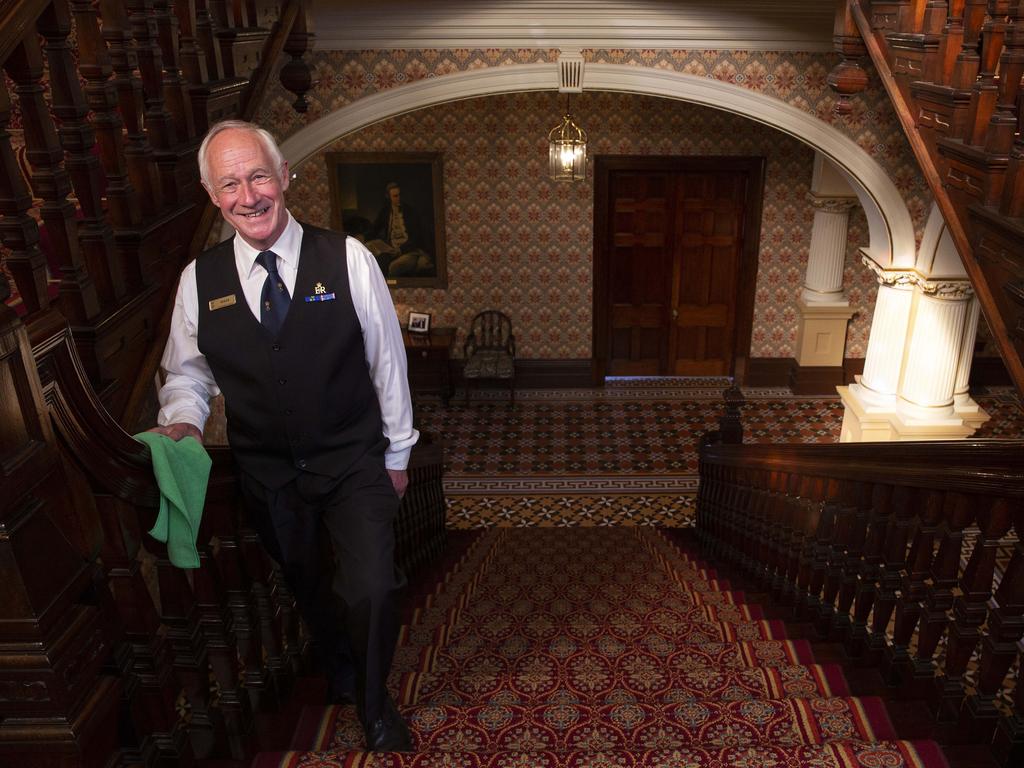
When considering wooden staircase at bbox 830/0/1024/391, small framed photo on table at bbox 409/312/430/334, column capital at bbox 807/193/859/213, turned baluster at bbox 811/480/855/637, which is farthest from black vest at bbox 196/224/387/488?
column capital at bbox 807/193/859/213

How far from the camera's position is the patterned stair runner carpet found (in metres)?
2.08

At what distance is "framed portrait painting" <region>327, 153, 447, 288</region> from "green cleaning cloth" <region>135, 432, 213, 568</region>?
341 inches

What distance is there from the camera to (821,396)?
11.0 m

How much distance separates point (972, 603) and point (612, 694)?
3.67 ft

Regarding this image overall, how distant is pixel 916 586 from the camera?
2.67 metres

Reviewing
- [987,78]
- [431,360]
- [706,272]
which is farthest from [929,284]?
[431,360]

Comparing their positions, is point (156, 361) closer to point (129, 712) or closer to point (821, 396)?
point (129, 712)

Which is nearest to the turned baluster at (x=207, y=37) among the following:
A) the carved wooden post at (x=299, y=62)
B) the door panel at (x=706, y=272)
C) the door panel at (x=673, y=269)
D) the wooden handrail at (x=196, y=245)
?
the wooden handrail at (x=196, y=245)

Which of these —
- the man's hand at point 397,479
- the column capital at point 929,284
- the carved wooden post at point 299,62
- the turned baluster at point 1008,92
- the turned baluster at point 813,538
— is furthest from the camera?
the column capital at point 929,284

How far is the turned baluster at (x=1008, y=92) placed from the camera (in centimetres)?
342

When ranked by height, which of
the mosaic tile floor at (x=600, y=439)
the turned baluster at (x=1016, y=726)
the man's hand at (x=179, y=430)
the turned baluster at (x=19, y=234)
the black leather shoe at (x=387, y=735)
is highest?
the turned baluster at (x=19, y=234)

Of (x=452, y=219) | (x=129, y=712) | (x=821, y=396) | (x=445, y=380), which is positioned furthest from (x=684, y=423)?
(x=129, y=712)

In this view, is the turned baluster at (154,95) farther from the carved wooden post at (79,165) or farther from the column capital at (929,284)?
the column capital at (929,284)

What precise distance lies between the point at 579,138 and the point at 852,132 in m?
2.55
